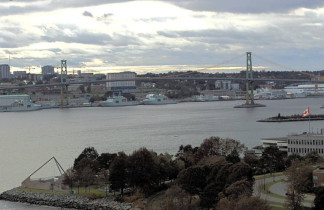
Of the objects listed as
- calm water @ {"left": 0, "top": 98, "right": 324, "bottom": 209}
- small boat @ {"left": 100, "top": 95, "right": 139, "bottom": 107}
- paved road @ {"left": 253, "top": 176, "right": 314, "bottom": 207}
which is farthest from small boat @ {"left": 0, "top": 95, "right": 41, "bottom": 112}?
paved road @ {"left": 253, "top": 176, "right": 314, "bottom": 207}

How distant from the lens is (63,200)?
6844 mm

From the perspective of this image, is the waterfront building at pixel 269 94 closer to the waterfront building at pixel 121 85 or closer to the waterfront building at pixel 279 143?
the waterfront building at pixel 121 85

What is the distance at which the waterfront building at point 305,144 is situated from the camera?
28.0ft

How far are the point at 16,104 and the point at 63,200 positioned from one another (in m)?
23.4

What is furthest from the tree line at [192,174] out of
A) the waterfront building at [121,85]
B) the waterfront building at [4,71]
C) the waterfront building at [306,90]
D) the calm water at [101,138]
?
the waterfront building at [4,71]

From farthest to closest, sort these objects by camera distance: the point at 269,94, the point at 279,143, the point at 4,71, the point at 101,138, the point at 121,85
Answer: the point at 4,71 < the point at 121,85 < the point at 269,94 < the point at 101,138 < the point at 279,143

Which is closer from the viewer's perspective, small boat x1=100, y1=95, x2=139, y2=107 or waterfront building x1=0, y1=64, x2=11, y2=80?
small boat x1=100, y1=95, x2=139, y2=107

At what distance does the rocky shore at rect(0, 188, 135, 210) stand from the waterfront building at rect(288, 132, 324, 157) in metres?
3.10

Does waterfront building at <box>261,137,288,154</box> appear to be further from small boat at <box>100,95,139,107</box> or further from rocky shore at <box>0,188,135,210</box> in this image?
small boat at <box>100,95,139,107</box>

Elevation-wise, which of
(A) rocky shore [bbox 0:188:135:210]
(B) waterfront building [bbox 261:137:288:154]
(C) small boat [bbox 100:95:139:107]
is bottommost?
(C) small boat [bbox 100:95:139:107]

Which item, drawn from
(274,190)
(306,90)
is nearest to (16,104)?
(306,90)

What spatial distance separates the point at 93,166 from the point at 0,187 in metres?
1.16

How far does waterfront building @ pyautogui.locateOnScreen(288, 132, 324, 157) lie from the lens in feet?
28.0

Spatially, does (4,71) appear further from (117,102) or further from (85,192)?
(85,192)
